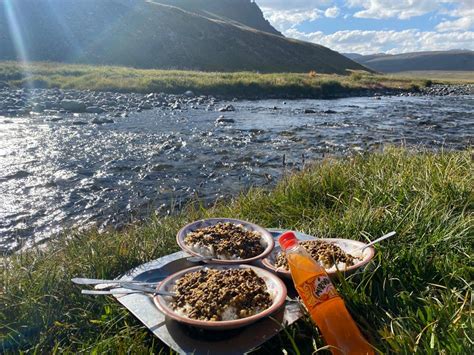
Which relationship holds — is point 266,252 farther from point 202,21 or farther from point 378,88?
point 202,21

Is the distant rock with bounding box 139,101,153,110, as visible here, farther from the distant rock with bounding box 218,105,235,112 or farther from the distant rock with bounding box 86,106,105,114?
the distant rock with bounding box 218,105,235,112

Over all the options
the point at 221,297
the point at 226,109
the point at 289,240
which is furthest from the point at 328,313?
the point at 226,109

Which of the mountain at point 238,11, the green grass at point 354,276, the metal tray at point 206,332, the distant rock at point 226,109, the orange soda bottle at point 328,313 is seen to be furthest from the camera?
the mountain at point 238,11

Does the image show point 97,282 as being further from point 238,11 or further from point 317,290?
point 238,11

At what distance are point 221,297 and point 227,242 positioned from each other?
868 mm

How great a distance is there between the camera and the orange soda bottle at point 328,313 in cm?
233

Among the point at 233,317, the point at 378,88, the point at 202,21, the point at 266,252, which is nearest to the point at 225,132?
the point at 266,252

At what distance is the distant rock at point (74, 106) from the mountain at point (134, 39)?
32534mm

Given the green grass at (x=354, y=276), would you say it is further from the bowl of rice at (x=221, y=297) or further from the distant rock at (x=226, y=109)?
the distant rock at (x=226, y=109)

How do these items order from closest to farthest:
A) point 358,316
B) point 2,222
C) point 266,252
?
point 358,316 < point 266,252 < point 2,222

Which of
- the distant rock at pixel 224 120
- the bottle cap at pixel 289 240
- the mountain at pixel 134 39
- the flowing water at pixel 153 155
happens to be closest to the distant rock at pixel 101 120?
the flowing water at pixel 153 155

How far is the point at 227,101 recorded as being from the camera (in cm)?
2203

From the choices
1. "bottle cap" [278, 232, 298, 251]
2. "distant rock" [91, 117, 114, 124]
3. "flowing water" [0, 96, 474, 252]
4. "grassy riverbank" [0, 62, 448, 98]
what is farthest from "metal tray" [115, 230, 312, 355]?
"grassy riverbank" [0, 62, 448, 98]

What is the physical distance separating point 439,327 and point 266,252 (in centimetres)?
134
